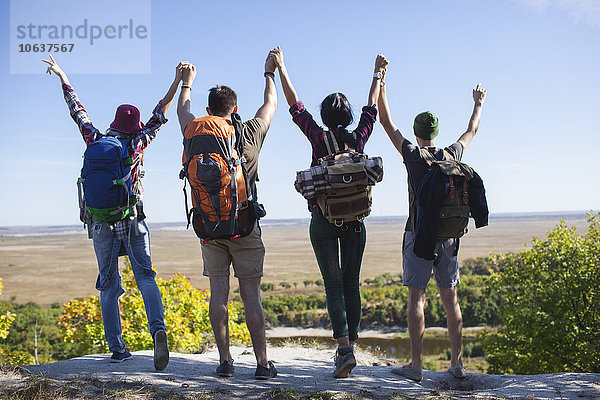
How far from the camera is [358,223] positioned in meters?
4.04

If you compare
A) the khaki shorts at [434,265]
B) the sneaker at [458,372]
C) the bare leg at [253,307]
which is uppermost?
the khaki shorts at [434,265]

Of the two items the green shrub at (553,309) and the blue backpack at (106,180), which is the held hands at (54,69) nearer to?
the blue backpack at (106,180)

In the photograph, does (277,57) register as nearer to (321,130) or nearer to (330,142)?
(321,130)

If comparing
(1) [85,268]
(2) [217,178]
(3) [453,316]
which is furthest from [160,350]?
(1) [85,268]

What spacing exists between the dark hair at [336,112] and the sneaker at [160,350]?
2551 millimetres

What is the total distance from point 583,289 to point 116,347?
552 inches

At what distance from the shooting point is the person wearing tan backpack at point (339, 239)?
408cm

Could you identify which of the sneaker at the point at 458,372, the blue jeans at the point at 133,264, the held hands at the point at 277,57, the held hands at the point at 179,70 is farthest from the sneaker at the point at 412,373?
the held hands at the point at 179,70

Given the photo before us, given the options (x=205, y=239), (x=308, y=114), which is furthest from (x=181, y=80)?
(x=205, y=239)

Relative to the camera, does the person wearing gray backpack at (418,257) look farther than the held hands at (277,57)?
No

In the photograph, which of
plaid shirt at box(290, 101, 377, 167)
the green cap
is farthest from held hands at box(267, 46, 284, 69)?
the green cap

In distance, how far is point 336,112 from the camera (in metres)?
4.16

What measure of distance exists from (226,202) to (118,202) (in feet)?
3.77

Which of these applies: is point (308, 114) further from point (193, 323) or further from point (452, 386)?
point (193, 323)
